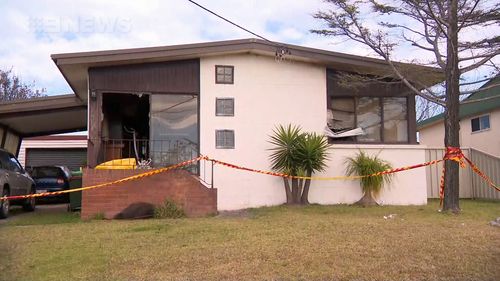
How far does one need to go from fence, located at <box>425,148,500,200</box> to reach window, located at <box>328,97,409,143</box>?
115 inches

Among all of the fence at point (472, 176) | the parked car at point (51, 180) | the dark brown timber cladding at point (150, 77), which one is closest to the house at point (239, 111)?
the dark brown timber cladding at point (150, 77)

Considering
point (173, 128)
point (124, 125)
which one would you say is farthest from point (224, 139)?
point (124, 125)

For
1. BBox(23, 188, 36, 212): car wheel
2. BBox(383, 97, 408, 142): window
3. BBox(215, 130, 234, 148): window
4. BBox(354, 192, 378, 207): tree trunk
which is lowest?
BBox(23, 188, 36, 212): car wheel

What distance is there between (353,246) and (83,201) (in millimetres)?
6566

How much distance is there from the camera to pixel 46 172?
61.5 feet

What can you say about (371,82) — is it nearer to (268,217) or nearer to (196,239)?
(268,217)

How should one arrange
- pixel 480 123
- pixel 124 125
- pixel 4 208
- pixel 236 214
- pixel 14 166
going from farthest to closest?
pixel 480 123 → pixel 124 125 → pixel 14 166 → pixel 4 208 → pixel 236 214

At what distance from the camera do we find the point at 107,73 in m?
13.1

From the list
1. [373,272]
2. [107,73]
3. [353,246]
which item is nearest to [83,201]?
[107,73]

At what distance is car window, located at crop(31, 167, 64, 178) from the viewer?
18594mm

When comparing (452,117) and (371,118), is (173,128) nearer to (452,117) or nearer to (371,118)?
(371,118)

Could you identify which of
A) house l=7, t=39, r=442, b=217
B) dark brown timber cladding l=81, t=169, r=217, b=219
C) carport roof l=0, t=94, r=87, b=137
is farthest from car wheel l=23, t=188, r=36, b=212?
dark brown timber cladding l=81, t=169, r=217, b=219

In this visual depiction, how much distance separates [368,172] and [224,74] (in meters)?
4.49

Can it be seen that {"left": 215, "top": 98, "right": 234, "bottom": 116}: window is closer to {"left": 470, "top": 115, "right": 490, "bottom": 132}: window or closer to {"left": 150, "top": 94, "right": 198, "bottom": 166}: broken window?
{"left": 150, "top": 94, "right": 198, "bottom": 166}: broken window
